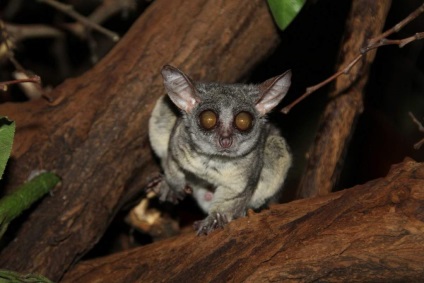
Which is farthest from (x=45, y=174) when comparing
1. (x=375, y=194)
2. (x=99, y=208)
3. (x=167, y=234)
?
(x=375, y=194)

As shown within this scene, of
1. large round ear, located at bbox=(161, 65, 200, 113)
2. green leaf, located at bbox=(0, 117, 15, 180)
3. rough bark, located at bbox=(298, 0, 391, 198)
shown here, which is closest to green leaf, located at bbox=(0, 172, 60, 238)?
green leaf, located at bbox=(0, 117, 15, 180)

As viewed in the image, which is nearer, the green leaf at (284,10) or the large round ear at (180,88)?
the large round ear at (180,88)

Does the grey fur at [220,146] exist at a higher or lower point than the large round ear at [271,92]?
lower

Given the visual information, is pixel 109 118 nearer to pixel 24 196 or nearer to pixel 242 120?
pixel 24 196

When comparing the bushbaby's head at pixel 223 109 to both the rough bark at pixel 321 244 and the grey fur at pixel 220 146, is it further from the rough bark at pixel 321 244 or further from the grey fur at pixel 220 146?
the rough bark at pixel 321 244

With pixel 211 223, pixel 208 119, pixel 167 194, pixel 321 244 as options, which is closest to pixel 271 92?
pixel 208 119

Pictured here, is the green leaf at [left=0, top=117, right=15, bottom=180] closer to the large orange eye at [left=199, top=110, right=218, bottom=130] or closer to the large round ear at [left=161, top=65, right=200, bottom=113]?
the large round ear at [left=161, top=65, right=200, bottom=113]

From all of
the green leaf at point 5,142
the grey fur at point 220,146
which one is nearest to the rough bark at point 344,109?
the grey fur at point 220,146

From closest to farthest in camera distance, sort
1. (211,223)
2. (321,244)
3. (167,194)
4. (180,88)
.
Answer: (321,244) < (211,223) < (180,88) < (167,194)

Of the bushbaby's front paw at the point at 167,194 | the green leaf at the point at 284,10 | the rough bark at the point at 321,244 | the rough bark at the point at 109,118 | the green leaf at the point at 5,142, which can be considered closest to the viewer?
the rough bark at the point at 321,244
